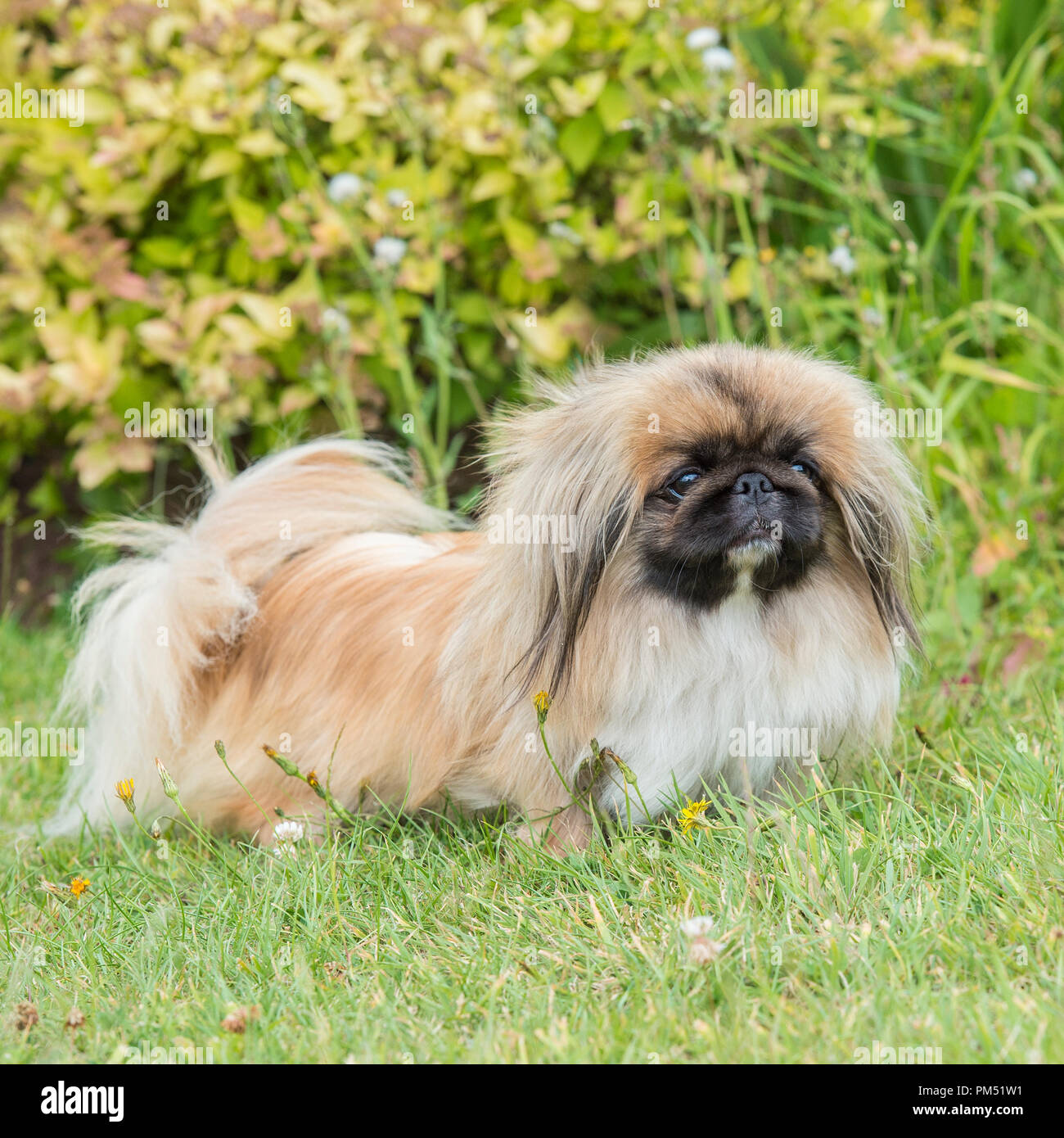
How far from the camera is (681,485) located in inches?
102

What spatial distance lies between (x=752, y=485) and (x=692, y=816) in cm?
64

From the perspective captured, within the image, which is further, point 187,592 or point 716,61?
point 716,61

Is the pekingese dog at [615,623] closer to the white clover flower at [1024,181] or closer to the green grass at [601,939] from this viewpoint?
the green grass at [601,939]

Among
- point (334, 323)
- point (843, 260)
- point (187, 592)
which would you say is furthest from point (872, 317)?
point (187, 592)

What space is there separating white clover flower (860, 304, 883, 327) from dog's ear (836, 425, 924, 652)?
4.10 feet

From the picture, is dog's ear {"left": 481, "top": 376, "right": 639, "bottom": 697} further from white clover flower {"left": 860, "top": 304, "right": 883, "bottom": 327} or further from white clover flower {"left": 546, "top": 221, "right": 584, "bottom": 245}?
white clover flower {"left": 546, "top": 221, "right": 584, "bottom": 245}

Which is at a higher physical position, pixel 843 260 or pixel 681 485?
pixel 843 260

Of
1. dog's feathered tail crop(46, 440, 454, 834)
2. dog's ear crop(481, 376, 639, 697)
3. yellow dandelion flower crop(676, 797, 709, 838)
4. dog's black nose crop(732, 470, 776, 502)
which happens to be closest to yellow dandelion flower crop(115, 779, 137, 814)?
dog's feathered tail crop(46, 440, 454, 834)

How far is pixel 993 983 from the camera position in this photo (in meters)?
2.04

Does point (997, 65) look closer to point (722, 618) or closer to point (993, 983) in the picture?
point (722, 618)

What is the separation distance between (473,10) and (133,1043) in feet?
11.8

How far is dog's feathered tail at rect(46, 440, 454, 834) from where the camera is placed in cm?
330

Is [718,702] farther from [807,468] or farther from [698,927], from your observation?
[698,927]

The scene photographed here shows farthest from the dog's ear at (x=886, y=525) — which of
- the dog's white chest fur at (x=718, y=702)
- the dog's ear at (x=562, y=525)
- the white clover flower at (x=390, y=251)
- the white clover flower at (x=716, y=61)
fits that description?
the white clover flower at (x=390, y=251)
